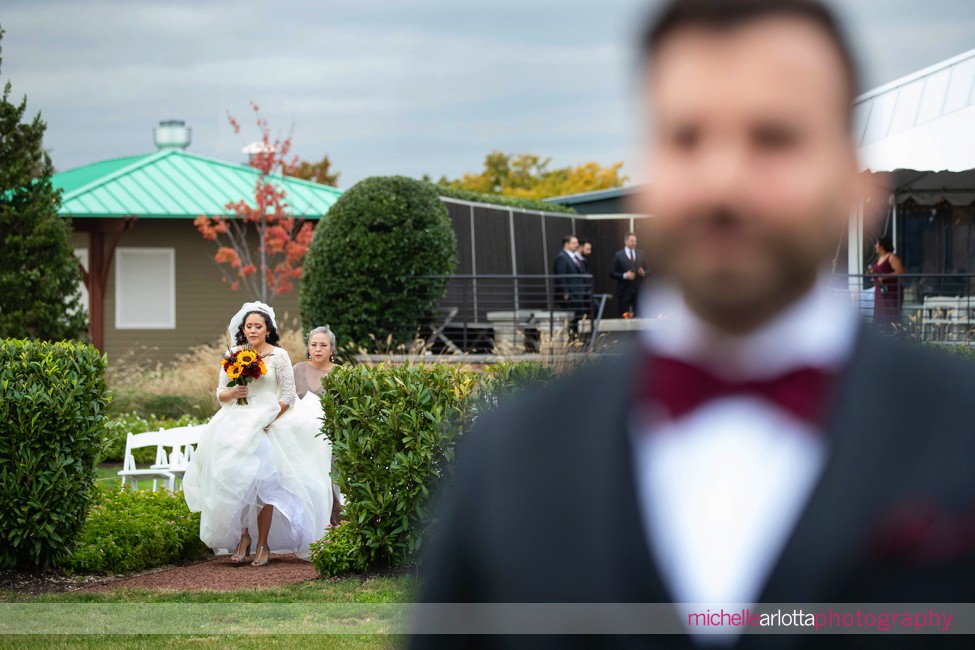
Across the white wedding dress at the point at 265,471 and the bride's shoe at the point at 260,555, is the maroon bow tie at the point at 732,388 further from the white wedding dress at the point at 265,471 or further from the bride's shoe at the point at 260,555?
the bride's shoe at the point at 260,555

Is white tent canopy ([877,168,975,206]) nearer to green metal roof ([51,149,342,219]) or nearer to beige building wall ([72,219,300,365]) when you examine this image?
green metal roof ([51,149,342,219])

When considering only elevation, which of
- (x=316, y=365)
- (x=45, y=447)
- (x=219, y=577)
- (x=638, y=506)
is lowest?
(x=219, y=577)

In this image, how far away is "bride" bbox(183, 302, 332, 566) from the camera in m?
10.6

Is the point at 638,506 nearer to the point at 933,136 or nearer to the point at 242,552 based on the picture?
the point at 242,552

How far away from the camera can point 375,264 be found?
61.4ft

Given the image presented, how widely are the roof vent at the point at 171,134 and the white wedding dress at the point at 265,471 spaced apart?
3287cm

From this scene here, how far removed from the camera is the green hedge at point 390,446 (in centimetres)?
891

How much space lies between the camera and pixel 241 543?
10.7 m

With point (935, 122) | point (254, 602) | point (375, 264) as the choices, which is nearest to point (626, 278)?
point (375, 264)

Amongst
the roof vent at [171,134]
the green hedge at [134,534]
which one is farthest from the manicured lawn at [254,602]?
the roof vent at [171,134]

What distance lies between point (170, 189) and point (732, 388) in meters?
33.4

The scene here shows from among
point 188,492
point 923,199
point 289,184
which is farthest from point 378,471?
point 289,184

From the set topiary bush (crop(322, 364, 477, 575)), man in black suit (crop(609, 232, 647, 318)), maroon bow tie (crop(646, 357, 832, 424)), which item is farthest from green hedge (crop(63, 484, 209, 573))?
man in black suit (crop(609, 232, 647, 318))

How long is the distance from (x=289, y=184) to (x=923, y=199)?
17.7 meters
